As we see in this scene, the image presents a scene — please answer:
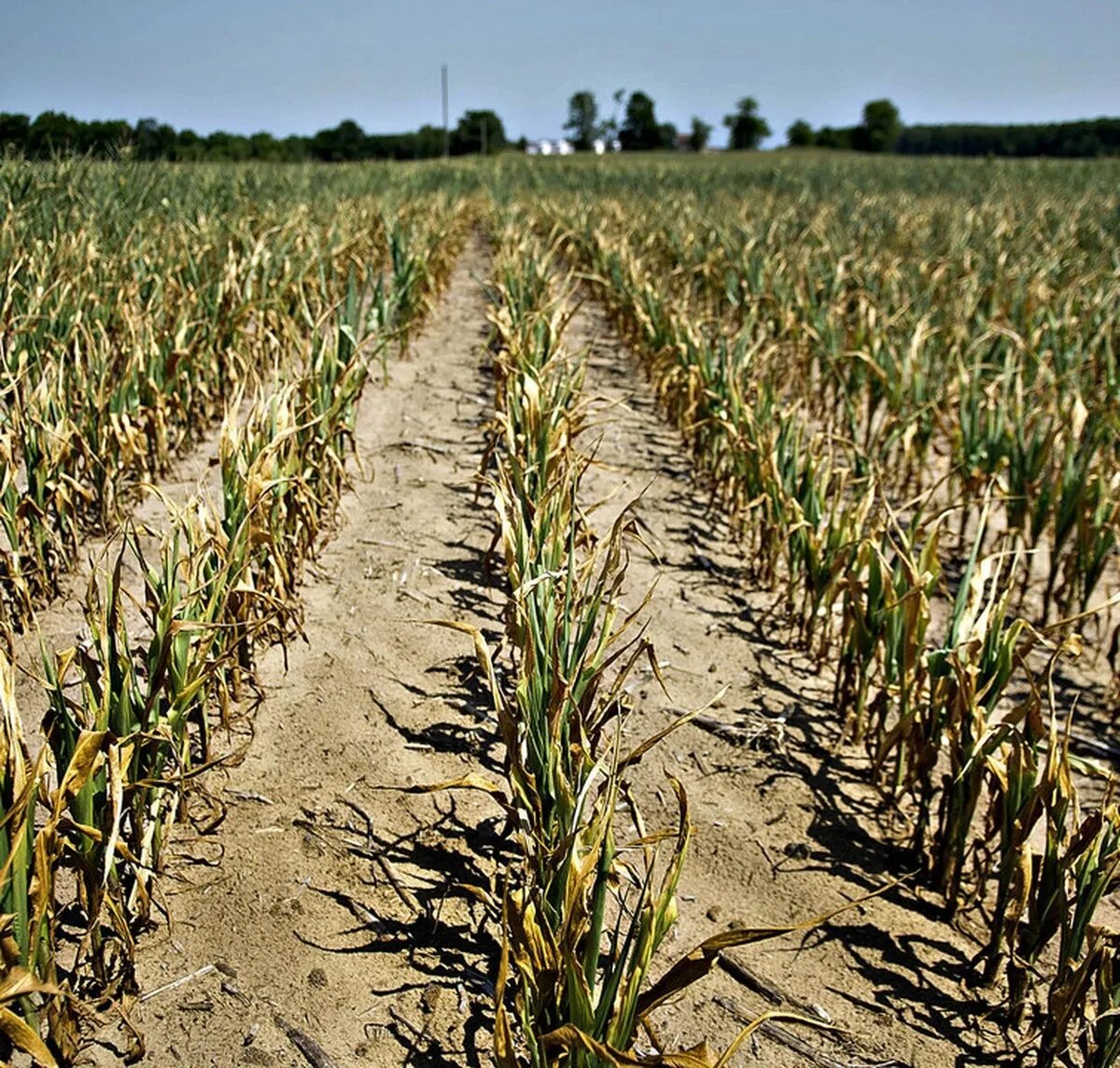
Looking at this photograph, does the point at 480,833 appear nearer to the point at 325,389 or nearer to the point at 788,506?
the point at 788,506

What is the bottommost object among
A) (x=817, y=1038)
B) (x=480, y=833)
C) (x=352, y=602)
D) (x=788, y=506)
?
(x=817, y=1038)

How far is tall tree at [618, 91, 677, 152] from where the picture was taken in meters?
73.8

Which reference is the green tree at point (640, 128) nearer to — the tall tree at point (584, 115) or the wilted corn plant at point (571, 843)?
the tall tree at point (584, 115)

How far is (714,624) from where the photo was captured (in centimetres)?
304

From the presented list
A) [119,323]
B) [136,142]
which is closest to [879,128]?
[136,142]

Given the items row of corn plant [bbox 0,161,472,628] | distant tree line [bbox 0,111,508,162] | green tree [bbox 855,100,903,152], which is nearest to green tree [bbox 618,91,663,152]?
green tree [bbox 855,100,903,152]

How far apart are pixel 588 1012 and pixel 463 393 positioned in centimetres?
440

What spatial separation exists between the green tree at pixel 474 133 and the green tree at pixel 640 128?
703 inches

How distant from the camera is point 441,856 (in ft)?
6.50

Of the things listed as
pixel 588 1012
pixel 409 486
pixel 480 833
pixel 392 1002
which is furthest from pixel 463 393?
pixel 588 1012

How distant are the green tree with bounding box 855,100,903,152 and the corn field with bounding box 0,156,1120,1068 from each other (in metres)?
60.9

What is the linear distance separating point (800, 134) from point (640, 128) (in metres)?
11.9

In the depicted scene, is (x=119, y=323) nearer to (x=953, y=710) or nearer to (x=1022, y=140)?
(x=953, y=710)

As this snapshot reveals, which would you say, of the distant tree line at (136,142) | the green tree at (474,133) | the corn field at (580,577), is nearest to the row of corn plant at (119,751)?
the corn field at (580,577)
